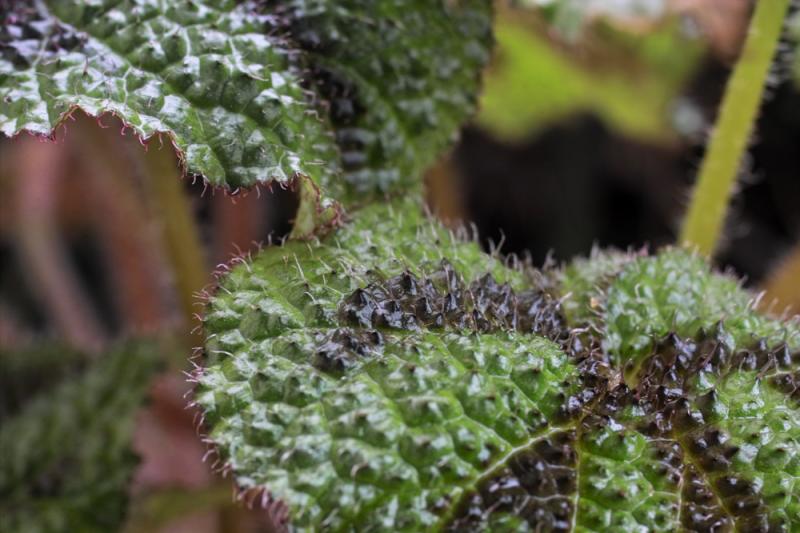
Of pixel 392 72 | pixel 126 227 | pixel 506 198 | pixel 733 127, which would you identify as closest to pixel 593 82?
pixel 506 198

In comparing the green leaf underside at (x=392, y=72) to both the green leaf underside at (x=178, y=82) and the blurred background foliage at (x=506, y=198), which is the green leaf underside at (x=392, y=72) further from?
the blurred background foliage at (x=506, y=198)

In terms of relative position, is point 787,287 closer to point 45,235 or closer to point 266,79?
point 266,79

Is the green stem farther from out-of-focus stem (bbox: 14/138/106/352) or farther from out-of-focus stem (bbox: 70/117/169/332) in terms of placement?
out-of-focus stem (bbox: 14/138/106/352)

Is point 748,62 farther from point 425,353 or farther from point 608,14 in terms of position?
point 425,353

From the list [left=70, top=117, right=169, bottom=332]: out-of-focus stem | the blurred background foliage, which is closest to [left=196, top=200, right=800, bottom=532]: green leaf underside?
the blurred background foliage

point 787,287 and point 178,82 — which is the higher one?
point 178,82
